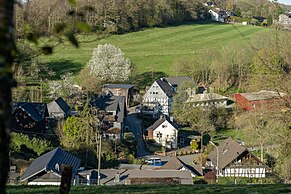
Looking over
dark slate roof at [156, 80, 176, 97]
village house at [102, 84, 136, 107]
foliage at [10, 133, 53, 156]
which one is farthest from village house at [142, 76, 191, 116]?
foliage at [10, 133, 53, 156]

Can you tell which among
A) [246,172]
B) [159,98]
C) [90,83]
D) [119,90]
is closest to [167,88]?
[159,98]

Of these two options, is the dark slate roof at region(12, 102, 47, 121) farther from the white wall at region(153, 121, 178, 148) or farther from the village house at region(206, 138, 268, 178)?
the village house at region(206, 138, 268, 178)

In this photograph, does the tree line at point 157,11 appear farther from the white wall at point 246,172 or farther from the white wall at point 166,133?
the white wall at point 246,172

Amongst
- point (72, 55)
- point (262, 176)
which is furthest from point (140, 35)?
point (262, 176)

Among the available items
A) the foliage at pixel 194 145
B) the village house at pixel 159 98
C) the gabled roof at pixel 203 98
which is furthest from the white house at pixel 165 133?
the village house at pixel 159 98

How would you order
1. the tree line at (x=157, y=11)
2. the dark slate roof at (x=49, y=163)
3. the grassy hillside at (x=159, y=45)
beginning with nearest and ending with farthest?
the dark slate roof at (x=49, y=163)
the grassy hillside at (x=159, y=45)
the tree line at (x=157, y=11)
